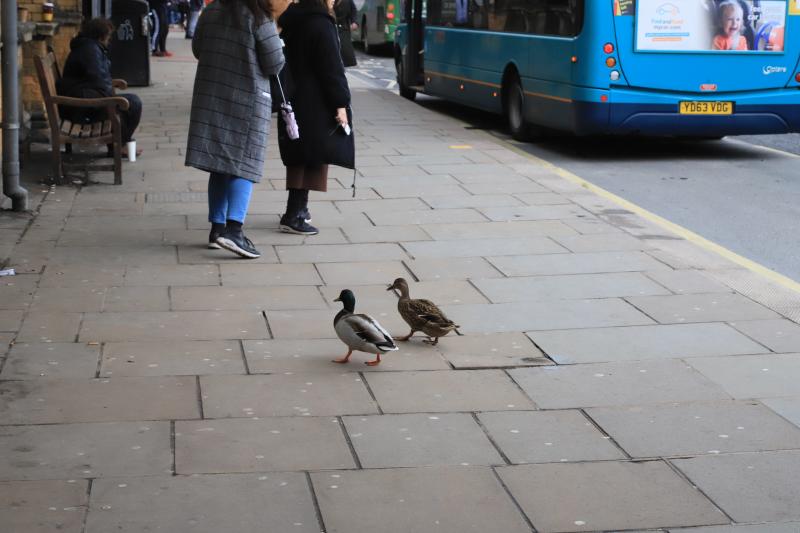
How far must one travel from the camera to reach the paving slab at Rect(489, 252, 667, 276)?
778 cm

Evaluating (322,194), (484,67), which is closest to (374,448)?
(322,194)

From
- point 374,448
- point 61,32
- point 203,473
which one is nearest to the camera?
point 203,473

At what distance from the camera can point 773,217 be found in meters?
10.3

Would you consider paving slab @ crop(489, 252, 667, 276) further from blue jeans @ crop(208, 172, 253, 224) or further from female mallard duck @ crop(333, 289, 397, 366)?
female mallard duck @ crop(333, 289, 397, 366)

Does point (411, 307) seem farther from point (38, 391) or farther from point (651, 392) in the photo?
point (38, 391)

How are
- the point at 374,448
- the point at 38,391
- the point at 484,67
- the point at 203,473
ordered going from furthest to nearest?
the point at 484,67, the point at 38,391, the point at 374,448, the point at 203,473

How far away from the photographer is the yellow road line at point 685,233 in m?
7.83

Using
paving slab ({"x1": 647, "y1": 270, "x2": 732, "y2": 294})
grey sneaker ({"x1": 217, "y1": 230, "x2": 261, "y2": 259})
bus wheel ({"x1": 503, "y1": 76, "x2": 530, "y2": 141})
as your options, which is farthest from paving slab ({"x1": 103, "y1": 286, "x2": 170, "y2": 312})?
bus wheel ({"x1": 503, "y1": 76, "x2": 530, "y2": 141})

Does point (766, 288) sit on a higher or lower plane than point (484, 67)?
lower

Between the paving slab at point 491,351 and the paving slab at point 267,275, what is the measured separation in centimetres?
142

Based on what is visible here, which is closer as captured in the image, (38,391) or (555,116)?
(38,391)

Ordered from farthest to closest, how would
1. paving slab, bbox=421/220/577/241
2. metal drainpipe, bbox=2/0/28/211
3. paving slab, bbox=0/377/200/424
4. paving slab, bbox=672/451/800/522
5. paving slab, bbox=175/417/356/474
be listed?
metal drainpipe, bbox=2/0/28/211, paving slab, bbox=421/220/577/241, paving slab, bbox=0/377/200/424, paving slab, bbox=175/417/356/474, paving slab, bbox=672/451/800/522

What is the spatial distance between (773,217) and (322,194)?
366cm

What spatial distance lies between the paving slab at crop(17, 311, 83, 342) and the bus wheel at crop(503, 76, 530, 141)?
9.19 meters
